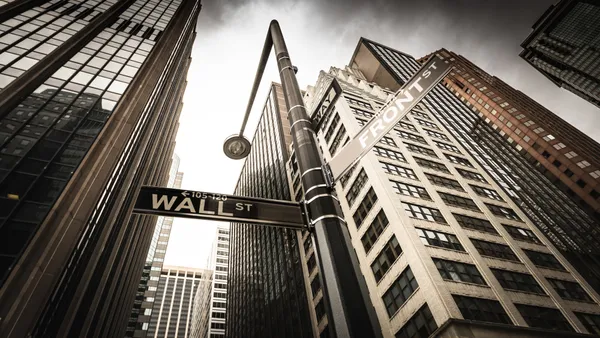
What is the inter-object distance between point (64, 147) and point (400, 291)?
1206 inches

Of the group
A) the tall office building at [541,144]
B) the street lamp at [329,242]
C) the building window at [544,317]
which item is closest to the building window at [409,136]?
the building window at [544,317]

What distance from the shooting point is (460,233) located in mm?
32500

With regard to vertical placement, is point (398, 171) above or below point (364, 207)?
above

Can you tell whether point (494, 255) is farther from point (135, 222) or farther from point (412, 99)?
point (135, 222)

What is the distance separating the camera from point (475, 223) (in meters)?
35.3

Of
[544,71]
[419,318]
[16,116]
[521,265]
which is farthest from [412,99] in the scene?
[544,71]

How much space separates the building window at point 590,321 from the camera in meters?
28.4

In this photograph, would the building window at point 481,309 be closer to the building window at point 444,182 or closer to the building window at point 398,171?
the building window at point 398,171

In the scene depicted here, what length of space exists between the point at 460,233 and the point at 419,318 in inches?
449

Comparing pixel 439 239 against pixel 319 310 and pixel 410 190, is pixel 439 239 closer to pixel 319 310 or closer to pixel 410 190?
pixel 410 190

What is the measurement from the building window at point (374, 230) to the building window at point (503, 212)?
624 inches

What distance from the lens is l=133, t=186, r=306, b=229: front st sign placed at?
13.5 ft

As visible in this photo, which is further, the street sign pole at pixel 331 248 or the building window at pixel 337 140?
the building window at pixel 337 140

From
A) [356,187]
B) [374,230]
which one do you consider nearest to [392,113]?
[374,230]
